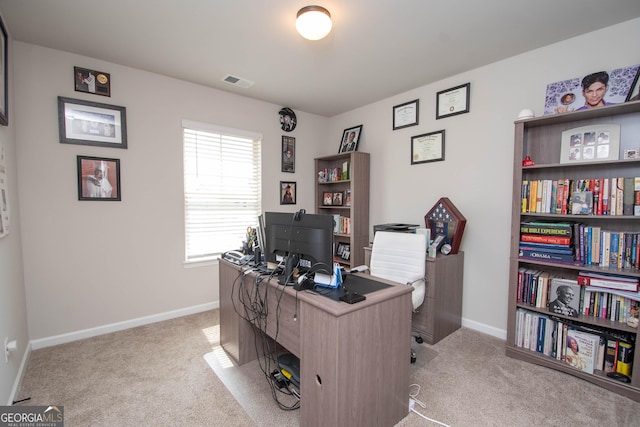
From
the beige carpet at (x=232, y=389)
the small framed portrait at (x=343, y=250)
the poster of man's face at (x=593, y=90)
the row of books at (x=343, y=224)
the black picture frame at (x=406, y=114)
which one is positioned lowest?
the beige carpet at (x=232, y=389)

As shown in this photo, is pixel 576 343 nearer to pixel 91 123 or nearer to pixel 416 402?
pixel 416 402

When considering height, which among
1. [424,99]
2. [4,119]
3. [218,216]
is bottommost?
[218,216]

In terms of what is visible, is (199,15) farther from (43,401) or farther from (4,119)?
(43,401)

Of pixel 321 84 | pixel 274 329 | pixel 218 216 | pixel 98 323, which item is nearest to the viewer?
pixel 274 329

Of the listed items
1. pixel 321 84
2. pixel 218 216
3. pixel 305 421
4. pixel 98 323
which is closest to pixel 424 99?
pixel 321 84

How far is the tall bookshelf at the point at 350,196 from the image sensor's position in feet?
12.0

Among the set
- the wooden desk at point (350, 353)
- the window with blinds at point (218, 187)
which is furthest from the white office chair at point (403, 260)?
the window with blinds at point (218, 187)

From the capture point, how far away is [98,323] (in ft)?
8.95

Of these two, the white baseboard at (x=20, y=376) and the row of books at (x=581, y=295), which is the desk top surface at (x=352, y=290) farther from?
the white baseboard at (x=20, y=376)

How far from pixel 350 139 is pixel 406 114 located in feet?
2.90

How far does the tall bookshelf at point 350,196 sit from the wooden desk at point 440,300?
119 centimetres

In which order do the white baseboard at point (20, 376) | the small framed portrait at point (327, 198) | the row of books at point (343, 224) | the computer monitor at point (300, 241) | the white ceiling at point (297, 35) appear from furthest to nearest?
1. the small framed portrait at point (327, 198)
2. the row of books at point (343, 224)
3. the white ceiling at point (297, 35)
4. the white baseboard at point (20, 376)
5. the computer monitor at point (300, 241)

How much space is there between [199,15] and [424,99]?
2.34 meters

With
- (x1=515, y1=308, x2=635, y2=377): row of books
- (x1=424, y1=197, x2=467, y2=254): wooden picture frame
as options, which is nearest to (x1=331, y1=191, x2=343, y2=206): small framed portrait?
(x1=424, y1=197, x2=467, y2=254): wooden picture frame
